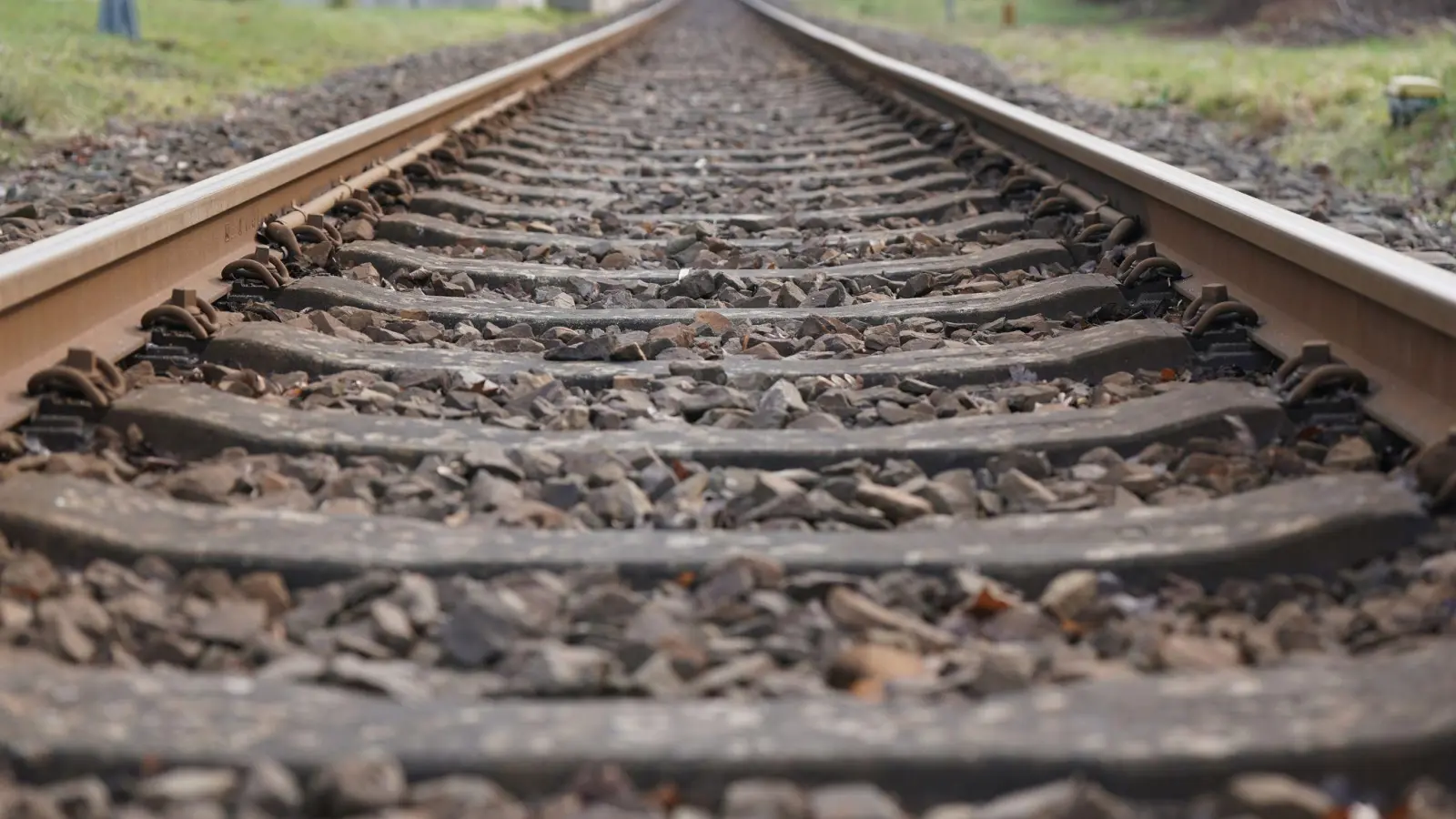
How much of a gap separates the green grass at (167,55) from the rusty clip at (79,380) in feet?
17.9

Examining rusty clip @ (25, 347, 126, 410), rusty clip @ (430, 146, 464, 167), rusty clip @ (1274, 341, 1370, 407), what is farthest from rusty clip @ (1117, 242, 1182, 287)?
rusty clip @ (430, 146, 464, 167)

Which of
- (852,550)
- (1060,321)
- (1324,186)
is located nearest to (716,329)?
(1060,321)

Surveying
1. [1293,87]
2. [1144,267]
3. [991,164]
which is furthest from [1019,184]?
[1293,87]

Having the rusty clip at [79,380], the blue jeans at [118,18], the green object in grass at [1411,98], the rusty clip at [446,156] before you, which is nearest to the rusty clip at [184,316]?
Result: the rusty clip at [79,380]

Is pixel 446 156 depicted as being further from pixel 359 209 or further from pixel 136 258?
pixel 136 258

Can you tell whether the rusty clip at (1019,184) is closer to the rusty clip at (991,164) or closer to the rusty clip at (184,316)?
the rusty clip at (991,164)

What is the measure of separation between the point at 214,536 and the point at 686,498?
0.73 m

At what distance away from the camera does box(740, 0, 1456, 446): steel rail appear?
2.45 metres

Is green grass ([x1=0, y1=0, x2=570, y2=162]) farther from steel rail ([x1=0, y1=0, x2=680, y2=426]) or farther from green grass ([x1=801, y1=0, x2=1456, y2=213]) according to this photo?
green grass ([x1=801, y1=0, x2=1456, y2=213])

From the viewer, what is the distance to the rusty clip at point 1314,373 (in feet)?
8.59

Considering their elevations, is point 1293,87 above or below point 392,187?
below

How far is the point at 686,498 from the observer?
8.05 feet

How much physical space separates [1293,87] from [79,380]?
9544 mm

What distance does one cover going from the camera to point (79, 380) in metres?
2.61
